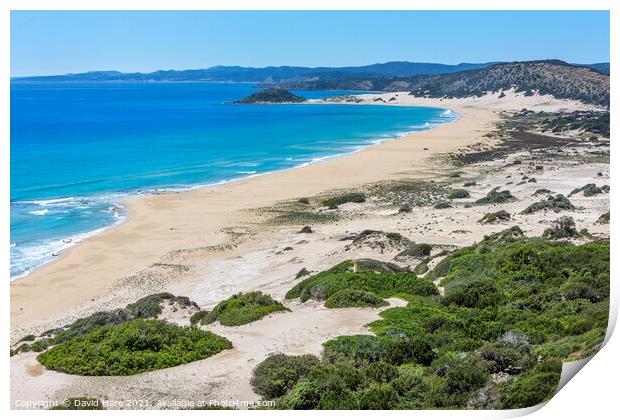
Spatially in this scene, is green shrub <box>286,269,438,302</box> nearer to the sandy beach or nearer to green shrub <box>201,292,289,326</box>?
the sandy beach

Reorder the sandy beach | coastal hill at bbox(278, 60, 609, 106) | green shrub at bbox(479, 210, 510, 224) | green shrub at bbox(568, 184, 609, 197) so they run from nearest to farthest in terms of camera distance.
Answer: the sandy beach < green shrub at bbox(479, 210, 510, 224) < green shrub at bbox(568, 184, 609, 197) < coastal hill at bbox(278, 60, 609, 106)

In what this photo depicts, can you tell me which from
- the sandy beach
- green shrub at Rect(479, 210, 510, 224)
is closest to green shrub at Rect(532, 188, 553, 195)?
the sandy beach

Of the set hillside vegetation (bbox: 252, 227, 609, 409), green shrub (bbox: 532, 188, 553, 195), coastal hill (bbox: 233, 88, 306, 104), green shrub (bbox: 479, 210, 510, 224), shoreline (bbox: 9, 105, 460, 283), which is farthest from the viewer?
coastal hill (bbox: 233, 88, 306, 104)

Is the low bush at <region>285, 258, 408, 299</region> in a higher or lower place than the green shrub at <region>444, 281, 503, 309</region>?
lower

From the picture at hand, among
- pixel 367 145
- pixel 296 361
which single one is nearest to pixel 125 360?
pixel 296 361

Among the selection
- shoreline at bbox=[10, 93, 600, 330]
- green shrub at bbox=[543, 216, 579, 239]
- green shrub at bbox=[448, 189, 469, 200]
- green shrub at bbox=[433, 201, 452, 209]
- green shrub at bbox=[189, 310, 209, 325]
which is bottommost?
shoreline at bbox=[10, 93, 600, 330]

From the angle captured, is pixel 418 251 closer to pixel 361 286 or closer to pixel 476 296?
pixel 361 286

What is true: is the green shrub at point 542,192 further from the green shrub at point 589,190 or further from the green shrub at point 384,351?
the green shrub at point 384,351

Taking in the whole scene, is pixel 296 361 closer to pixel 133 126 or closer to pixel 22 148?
pixel 22 148
